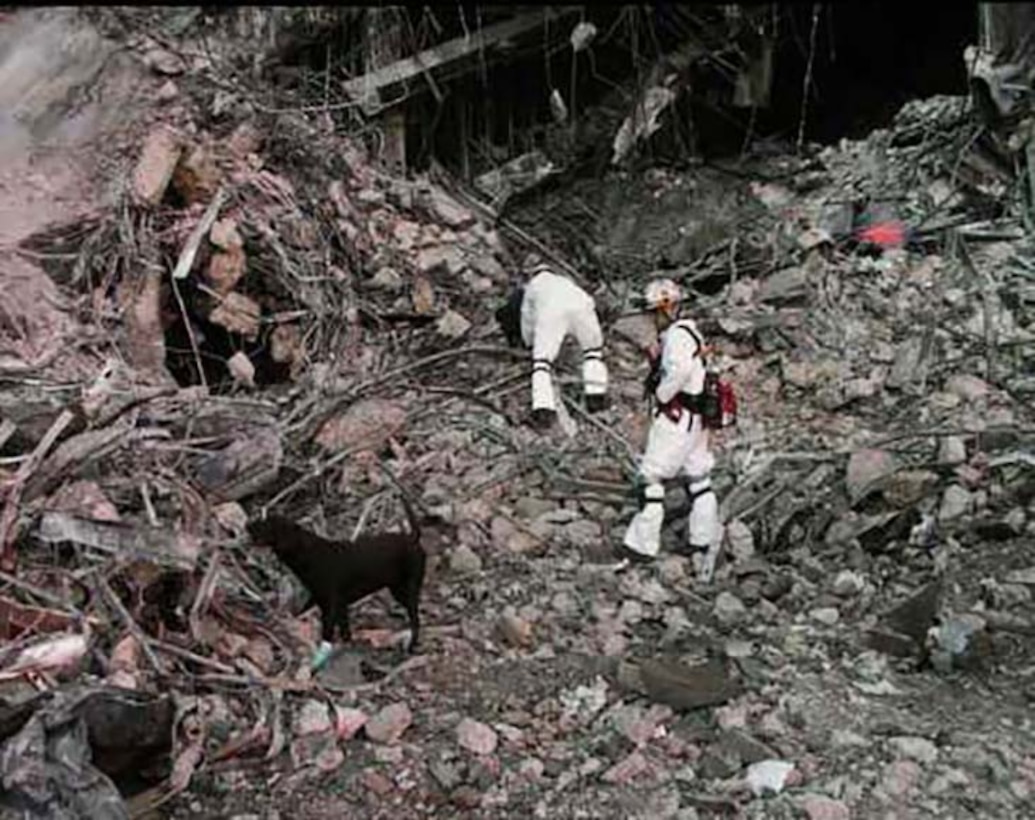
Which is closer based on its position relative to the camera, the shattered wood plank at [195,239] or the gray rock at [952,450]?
the gray rock at [952,450]

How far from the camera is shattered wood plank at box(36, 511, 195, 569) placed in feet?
19.1

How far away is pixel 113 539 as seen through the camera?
19.2 feet

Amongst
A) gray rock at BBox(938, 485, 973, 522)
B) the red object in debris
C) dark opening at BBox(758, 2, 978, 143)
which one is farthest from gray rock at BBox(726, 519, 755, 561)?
dark opening at BBox(758, 2, 978, 143)

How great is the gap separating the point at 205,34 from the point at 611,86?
3.51m

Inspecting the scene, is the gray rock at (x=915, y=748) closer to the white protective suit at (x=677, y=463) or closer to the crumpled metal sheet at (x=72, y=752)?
the white protective suit at (x=677, y=463)

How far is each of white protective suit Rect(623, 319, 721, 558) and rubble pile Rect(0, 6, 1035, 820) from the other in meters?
0.20

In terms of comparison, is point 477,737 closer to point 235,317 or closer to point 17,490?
point 17,490

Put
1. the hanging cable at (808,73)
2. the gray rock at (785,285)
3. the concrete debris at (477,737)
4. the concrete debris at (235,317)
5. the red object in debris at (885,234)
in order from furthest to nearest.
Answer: the hanging cable at (808,73)
the red object in debris at (885,234)
the gray rock at (785,285)
the concrete debris at (235,317)
the concrete debris at (477,737)

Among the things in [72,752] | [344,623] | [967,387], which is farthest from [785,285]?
[72,752]

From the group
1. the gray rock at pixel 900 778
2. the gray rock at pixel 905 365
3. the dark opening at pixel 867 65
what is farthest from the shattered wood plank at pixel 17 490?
the dark opening at pixel 867 65

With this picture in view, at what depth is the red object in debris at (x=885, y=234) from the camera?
10391 mm

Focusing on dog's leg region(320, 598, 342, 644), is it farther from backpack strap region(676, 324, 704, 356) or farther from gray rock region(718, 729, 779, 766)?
backpack strap region(676, 324, 704, 356)

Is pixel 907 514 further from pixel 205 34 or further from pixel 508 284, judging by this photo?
pixel 205 34

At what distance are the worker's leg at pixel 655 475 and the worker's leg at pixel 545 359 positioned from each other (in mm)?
1545
